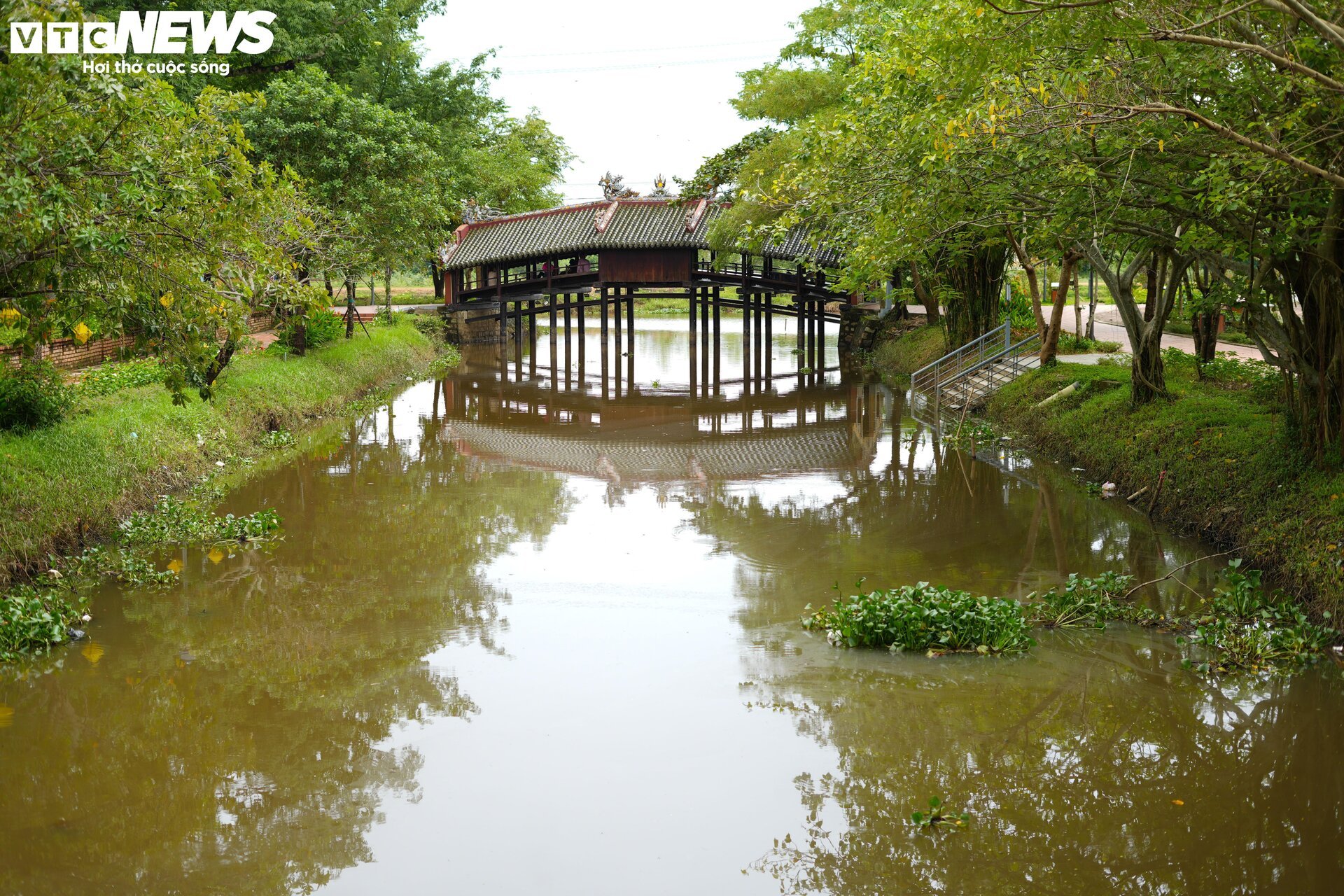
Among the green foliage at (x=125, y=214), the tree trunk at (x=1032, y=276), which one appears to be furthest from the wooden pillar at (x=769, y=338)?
the green foliage at (x=125, y=214)

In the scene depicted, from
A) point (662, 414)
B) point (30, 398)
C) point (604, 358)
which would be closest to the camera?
point (30, 398)

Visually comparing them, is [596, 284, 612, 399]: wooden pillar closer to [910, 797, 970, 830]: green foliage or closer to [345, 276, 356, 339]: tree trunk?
[345, 276, 356, 339]: tree trunk

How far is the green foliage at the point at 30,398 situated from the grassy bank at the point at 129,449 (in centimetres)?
16

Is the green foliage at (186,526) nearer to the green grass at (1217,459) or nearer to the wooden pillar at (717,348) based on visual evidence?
the green grass at (1217,459)

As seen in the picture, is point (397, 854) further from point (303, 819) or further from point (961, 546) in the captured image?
point (961, 546)

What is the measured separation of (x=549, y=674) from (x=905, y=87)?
6.10 metres

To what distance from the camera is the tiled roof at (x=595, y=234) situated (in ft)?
99.3

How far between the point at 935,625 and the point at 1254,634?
2.33 meters

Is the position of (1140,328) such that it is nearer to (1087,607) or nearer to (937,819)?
(1087,607)

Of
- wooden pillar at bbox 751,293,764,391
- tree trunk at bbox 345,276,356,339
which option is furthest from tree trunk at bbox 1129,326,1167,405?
tree trunk at bbox 345,276,356,339

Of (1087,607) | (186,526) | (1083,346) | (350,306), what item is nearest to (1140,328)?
(1087,607)

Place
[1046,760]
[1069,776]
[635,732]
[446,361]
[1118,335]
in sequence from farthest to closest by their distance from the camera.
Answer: [446,361] < [1118,335] < [635,732] < [1046,760] < [1069,776]

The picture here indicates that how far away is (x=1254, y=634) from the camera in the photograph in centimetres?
825

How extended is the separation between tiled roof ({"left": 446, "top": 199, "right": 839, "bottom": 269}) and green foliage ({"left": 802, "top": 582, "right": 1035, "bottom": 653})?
2053cm
